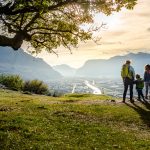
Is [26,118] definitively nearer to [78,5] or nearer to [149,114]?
[78,5]

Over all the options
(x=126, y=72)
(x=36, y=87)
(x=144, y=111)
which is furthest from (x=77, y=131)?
(x=36, y=87)

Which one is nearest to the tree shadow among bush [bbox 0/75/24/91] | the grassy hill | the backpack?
the grassy hill

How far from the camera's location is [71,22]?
3378 centimetres

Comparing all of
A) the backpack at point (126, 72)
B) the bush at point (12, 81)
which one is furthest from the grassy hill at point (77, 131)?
the bush at point (12, 81)

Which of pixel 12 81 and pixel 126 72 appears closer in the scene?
pixel 126 72

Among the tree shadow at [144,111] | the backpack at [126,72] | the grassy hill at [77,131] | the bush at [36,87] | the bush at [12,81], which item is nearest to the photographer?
the grassy hill at [77,131]

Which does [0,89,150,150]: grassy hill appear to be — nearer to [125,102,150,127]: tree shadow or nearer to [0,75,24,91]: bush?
[125,102,150,127]: tree shadow

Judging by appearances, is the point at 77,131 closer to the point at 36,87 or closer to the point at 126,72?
the point at 126,72

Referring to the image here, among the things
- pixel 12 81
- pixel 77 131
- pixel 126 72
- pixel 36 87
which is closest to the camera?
pixel 77 131

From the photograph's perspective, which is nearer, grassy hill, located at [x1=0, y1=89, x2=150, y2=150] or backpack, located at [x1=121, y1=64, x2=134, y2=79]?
grassy hill, located at [x1=0, y1=89, x2=150, y2=150]

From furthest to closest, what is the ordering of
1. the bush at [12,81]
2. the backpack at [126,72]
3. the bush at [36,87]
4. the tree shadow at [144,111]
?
1. the bush at [12,81]
2. the bush at [36,87]
3. the backpack at [126,72]
4. the tree shadow at [144,111]

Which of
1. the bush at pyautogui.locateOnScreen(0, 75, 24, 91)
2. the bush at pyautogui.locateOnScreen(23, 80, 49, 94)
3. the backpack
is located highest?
the backpack

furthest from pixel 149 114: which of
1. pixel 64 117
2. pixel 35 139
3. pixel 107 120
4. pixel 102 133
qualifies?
pixel 35 139

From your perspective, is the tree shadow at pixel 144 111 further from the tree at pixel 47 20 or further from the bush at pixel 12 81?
the bush at pixel 12 81
